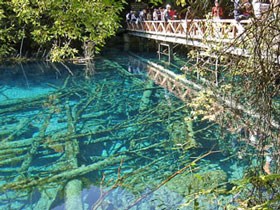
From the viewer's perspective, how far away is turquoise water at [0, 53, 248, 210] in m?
4.42

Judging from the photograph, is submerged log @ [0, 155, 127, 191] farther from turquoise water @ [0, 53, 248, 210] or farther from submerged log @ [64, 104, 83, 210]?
submerged log @ [64, 104, 83, 210]

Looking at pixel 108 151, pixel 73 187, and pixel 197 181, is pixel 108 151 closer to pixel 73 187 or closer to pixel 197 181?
pixel 73 187

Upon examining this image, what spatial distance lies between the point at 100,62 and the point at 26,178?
463 inches

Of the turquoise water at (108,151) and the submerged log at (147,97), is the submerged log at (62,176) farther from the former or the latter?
the submerged log at (147,97)

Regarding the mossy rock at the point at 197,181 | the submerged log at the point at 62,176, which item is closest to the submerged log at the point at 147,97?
the submerged log at the point at 62,176

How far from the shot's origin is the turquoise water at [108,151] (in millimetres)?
4422

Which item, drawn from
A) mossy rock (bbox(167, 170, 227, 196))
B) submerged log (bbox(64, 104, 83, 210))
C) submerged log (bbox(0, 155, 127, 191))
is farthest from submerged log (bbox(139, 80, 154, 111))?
mossy rock (bbox(167, 170, 227, 196))

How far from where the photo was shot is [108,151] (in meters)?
5.95

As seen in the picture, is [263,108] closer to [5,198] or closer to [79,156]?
[5,198]

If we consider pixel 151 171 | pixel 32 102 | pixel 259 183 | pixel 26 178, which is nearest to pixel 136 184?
pixel 151 171

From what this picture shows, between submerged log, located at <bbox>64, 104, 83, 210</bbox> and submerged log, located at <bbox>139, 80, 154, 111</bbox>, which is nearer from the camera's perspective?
submerged log, located at <bbox>64, 104, 83, 210</bbox>

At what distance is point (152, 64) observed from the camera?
592 inches

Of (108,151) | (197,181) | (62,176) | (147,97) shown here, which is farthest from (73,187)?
(147,97)

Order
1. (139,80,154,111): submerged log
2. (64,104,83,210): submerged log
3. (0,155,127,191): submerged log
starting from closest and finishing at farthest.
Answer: (64,104,83,210): submerged log, (0,155,127,191): submerged log, (139,80,154,111): submerged log
